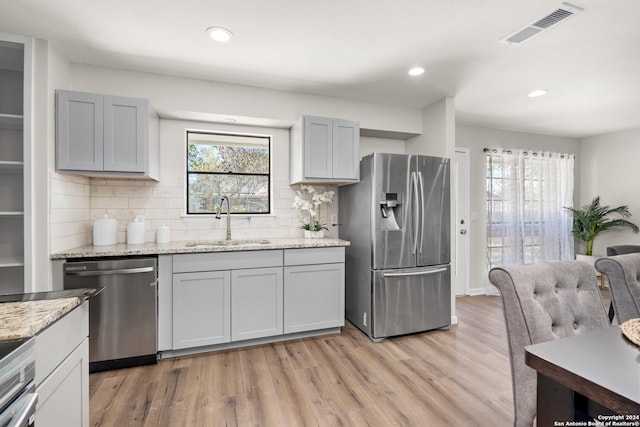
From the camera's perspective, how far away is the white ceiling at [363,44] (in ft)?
6.28

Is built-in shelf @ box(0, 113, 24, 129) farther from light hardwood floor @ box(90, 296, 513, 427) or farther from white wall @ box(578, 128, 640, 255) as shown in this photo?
white wall @ box(578, 128, 640, 255)

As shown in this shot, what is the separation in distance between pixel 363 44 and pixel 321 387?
8.42ft

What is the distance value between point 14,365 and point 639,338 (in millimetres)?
1787

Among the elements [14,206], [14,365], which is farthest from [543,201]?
[14,206]

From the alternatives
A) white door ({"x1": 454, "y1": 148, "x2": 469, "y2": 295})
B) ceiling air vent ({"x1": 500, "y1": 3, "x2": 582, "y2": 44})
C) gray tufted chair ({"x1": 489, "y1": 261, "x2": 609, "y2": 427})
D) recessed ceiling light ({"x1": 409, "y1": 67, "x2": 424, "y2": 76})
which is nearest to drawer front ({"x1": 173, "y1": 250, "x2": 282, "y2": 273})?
gray tufted chair ({"x1": 489, "y1": 261, "x2": 609, "y2": 427})

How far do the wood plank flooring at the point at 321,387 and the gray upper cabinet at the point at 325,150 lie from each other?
63.9 inches

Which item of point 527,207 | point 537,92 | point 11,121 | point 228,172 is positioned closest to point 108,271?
point 11,121

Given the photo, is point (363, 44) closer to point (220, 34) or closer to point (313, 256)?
point (220, 34)

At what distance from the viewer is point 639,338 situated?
0.94 m

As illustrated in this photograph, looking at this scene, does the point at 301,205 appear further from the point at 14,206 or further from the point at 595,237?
the point at 595,237

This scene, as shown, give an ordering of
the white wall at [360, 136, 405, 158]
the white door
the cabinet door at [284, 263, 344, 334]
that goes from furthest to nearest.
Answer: the white door < the white wall at [360, 136, 405, 158] < the cabinet door at [284, 263, 344, 334]

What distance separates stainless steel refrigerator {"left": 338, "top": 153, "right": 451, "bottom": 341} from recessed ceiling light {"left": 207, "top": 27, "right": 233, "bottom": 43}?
5.17 feet

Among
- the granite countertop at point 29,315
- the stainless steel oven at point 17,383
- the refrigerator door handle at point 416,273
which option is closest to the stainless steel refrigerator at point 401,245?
the refrigerator door handle at point 416,273

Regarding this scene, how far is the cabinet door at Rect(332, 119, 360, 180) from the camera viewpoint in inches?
123
